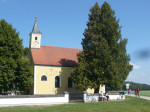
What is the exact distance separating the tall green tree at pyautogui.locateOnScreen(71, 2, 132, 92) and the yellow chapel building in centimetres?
494

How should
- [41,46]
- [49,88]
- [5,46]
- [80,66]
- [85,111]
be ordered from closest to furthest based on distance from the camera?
[85,111] < [5,46] < [80,66] < [49,88] < [41,46]

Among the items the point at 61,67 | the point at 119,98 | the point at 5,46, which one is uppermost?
the point at 5,46

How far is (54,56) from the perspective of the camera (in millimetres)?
36438

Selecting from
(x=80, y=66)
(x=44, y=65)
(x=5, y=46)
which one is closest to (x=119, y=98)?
(x=80, y=66)

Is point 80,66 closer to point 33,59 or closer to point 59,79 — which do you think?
point 59,79

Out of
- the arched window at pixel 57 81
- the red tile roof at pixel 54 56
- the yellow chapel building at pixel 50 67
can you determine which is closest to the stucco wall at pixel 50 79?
the yellow chapel building at pixel 50 67

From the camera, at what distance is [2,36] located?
27.5 meters

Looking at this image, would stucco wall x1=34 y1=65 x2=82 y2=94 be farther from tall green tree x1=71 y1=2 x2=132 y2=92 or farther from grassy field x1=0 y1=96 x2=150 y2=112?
grassy field x1=0 y1=96 x2=150 y2=112

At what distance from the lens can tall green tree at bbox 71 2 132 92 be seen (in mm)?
28844

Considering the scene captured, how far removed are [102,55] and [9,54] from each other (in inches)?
523

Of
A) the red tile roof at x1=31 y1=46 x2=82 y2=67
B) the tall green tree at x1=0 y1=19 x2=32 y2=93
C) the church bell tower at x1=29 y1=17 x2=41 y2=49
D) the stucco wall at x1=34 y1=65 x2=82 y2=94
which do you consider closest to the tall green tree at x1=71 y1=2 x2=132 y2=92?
the stucco wall at x1=34 y1=65 x2=82 y2=94

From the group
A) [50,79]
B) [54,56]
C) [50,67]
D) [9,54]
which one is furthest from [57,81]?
[9,54]

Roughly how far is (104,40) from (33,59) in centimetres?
1276

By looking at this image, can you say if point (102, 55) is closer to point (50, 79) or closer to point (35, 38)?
point (50, 79)
